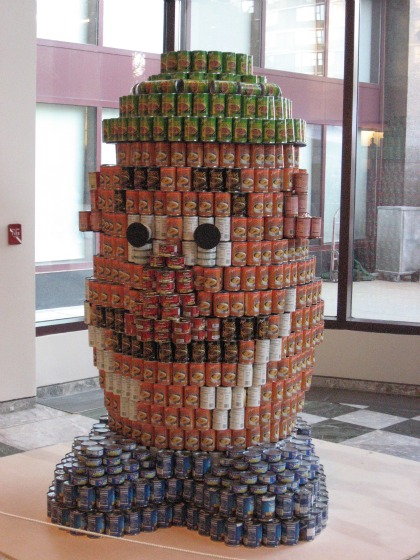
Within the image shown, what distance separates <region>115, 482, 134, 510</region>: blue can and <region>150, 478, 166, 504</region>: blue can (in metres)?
0.11

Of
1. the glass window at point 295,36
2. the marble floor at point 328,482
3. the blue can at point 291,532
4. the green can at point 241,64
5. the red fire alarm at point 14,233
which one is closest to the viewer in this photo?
the marble floor at point 328,482

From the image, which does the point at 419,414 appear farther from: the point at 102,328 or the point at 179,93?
the point at 179,93

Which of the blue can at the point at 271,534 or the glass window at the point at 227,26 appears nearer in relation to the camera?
the blue can at the point at 271,534

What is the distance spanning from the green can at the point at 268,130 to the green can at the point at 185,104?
0.37m

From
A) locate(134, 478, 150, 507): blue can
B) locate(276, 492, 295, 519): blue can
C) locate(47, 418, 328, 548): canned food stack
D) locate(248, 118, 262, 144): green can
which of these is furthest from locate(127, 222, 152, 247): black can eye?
locate(276, 492, 295, 519): blue can

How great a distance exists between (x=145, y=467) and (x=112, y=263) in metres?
1.03

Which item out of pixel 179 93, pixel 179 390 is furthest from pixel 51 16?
pixel 179 390

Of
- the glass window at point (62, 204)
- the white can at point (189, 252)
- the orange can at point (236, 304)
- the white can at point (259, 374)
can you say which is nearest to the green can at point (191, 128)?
the white can at point (189, 252)

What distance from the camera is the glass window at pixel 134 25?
22.9ft

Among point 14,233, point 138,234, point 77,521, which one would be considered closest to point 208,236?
point 138,234

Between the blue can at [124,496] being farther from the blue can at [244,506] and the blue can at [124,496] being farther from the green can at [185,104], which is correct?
the green can at [185,104]

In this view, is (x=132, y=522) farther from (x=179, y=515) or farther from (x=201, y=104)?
(x=201, y=104)

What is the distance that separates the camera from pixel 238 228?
413 centimetres

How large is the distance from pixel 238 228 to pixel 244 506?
4.26ft
